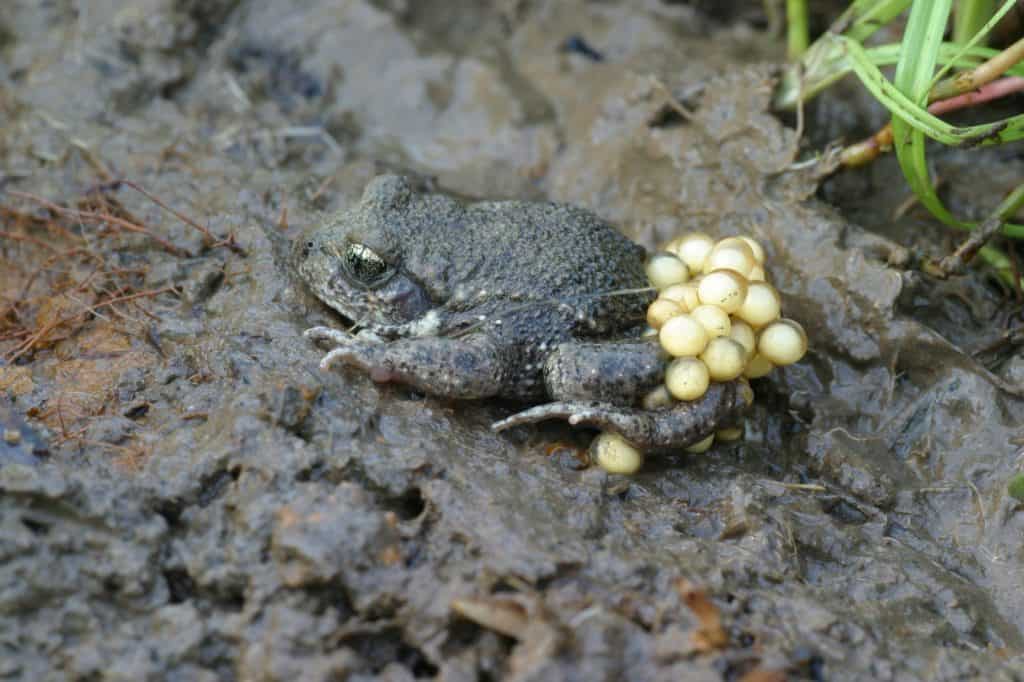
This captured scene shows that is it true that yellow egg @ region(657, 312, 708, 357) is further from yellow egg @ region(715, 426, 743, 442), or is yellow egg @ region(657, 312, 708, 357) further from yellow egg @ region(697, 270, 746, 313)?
yellow egg @ region(715, 426, 743, 442)

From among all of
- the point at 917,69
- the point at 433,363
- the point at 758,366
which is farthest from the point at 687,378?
the point at 917,69

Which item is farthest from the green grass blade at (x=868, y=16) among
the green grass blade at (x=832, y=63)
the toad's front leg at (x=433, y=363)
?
the toad's front leg at (x=433, y=363)

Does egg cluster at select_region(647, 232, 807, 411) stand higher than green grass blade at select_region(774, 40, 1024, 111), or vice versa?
green grass blade at select_region(774, 40, 1024, 111)

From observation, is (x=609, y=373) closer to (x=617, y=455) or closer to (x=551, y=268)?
(x=617, y=455)

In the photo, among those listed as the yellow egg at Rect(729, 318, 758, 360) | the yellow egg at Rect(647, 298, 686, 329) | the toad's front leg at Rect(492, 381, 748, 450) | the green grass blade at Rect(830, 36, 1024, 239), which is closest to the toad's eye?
the toad's front leg at Rect(492, 381, 748, 450)

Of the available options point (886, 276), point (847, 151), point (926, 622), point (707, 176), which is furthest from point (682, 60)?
point (926, 622)

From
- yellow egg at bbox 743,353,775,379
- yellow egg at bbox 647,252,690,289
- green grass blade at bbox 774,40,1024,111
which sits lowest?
yellow egg at bbox 743,353,775,379

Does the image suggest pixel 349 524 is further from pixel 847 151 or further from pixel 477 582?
pixel 847 151
